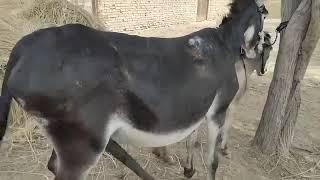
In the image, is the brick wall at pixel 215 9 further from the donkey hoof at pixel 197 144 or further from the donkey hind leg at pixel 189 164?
the donkey hind leg at pixel 189 164

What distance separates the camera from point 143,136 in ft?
8.57

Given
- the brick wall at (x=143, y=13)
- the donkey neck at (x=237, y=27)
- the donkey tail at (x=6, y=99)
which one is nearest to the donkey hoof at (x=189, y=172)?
the donkey neck at (x=237, y=27)

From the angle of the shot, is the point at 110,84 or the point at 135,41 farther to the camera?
the point at 135,41

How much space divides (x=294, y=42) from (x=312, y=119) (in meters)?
2.00

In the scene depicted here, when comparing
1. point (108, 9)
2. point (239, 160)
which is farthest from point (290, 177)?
point (108, 9)

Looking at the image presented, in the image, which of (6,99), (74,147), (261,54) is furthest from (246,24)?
(6,99)

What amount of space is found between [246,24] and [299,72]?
987 millimetres

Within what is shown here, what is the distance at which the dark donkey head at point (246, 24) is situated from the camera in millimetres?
3201

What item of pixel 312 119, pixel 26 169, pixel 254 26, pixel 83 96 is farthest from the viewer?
pixel 312 119

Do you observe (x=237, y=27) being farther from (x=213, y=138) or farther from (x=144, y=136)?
(x=144, y=136)

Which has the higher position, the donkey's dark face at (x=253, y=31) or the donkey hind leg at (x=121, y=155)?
the donkey's dark face at (x=253, y=31)

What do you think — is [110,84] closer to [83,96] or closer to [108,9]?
[83,96]

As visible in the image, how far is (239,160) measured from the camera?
411 centimetres

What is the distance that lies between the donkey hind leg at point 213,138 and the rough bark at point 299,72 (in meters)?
1.21
